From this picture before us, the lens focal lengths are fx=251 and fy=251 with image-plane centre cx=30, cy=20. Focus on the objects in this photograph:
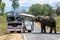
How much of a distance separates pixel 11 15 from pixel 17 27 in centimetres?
292

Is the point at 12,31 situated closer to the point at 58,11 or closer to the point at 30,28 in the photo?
the point at 30,28

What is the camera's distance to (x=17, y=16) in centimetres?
3650

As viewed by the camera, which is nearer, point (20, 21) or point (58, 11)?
point (20, 21)

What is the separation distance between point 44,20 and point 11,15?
483 cm

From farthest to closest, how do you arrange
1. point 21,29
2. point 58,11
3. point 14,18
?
1. point 58,11
2. point 14,18
3. point 21,29

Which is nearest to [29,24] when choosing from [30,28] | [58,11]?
[30,28]

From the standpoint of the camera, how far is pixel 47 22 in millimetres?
35281

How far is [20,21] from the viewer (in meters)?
35.6

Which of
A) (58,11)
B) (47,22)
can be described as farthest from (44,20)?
(58,11)

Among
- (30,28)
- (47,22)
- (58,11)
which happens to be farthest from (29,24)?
(58,11)

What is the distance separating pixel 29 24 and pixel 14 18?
236 cm

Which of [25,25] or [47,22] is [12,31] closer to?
[25,25]

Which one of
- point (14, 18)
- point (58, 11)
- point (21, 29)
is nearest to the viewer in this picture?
point (21, 29)

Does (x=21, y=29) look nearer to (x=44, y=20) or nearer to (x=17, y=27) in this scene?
(x=17, y=27)
